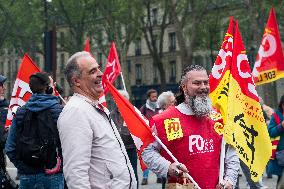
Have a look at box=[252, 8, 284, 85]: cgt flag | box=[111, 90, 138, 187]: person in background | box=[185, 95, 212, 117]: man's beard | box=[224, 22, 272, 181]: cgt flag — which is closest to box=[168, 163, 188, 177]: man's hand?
box=[185, 95, 212, 117]: man's beard

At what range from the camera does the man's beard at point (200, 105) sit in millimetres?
4840

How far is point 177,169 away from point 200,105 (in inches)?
19.9

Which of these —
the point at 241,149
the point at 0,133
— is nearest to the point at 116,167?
the point at 241,149

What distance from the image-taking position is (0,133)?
696cm

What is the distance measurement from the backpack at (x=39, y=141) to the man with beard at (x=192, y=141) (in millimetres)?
916

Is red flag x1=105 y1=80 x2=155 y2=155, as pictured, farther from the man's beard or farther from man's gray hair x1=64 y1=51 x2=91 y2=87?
man's gray hair x1=64 y1=51 x2=91 y2=87

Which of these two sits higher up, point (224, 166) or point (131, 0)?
point (131, 0)

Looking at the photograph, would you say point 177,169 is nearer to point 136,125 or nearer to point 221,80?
point 136,125

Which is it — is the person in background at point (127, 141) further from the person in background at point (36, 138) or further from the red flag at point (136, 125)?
the red flag at point (136, 125)

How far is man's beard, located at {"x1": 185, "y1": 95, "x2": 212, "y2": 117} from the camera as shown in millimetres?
4840

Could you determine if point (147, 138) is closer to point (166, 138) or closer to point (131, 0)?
point (166, 138)

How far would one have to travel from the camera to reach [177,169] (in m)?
4.68

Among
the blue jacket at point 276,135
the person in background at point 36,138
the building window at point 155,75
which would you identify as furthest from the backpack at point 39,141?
the building window at point 155,75

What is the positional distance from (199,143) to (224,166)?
0.32 metres
